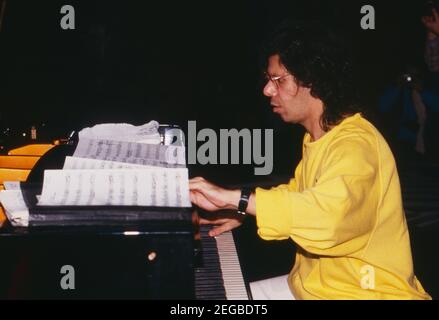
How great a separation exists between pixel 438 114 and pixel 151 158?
6549mm

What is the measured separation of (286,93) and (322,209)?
0.71 m

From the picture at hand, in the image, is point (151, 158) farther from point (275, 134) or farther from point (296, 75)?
point (275, 134)

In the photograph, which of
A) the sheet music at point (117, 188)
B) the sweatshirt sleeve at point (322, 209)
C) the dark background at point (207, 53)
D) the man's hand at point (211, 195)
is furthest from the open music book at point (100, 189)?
the dark background at point (207, 53)

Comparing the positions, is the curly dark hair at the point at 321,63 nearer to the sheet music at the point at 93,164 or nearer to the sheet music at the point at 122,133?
the sheet music at the point at 122,133

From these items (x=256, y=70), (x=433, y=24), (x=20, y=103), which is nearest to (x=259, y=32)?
(x=256, y=70)

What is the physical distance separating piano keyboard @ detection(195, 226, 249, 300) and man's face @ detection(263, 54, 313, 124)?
22.7 inches

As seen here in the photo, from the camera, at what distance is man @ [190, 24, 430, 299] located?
1.44m

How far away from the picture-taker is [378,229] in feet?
5.59

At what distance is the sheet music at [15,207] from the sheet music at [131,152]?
0.91 ft

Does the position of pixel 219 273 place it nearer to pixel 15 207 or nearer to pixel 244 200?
pixel 244 200

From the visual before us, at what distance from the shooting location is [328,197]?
1.43m

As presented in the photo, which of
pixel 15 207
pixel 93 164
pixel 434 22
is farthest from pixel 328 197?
pixel 434 22

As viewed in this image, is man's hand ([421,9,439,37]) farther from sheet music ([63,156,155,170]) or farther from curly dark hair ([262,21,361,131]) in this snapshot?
sheet music ([63,156,155,170])

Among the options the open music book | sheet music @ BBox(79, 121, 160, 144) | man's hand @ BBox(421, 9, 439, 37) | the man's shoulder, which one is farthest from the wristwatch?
man's hand @ BBox(421, 9, 439, 37)
